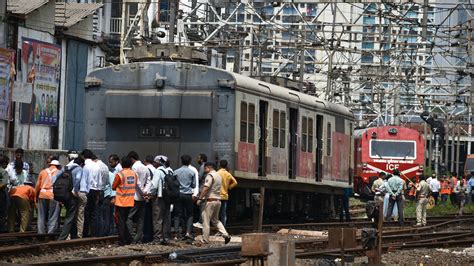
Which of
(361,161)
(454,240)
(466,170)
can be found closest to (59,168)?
(454,240)

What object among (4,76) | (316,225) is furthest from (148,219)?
(4,76)

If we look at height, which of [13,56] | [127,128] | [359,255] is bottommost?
[359,255]

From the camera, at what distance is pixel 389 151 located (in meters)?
49.3

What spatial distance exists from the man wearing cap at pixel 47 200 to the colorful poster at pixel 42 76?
22.2 metres

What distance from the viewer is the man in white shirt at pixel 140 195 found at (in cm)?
2103

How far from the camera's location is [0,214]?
2347 centimetres

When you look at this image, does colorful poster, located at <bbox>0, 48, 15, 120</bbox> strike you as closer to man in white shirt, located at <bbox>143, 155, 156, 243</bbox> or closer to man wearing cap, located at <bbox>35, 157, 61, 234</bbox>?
man wearing cap, located at <bbox>35, 157, 61, 234</bbox>

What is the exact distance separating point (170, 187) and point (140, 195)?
0.64m

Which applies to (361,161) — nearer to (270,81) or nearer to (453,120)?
(270,81)

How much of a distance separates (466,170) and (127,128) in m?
39.8

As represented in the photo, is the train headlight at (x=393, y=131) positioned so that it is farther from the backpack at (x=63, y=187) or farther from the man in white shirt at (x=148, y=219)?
the backpack at (x=63, y=187)

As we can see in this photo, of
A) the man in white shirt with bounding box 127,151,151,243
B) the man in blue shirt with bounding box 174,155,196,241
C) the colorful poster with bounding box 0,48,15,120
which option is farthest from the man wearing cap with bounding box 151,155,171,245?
the colorful poster with bounding box 0,48,15,120

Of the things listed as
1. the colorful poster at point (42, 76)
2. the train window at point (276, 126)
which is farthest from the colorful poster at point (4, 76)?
the train window at point (276, 126)

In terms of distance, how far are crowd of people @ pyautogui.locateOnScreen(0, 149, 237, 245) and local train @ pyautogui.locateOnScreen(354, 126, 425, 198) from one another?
25376mm
